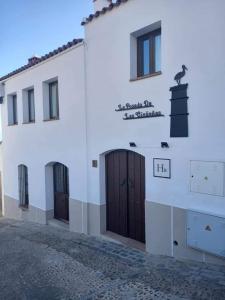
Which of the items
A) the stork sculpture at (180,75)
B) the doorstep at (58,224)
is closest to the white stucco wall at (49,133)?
the doorstep at (58,224)

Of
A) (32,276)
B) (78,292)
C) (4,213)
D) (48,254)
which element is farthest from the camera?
(4,213)

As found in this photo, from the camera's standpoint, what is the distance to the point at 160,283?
4684 mm

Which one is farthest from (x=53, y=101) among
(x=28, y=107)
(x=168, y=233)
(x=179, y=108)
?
(x=168, y=233)

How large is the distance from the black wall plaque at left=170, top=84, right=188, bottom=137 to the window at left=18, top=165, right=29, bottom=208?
321 inches

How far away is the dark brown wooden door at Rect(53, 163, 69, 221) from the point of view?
31.9ft

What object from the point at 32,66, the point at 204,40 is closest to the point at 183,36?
the point at 204,40

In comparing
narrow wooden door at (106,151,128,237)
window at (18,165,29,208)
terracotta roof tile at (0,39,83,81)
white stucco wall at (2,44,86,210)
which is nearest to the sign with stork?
narrow wooden door at (106,151,128,237)

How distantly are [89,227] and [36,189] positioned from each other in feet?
11.9

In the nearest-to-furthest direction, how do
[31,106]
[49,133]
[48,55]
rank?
[48,55] → [49,133] → [31,106]

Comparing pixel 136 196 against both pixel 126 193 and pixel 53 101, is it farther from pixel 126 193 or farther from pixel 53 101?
pixel 53 101

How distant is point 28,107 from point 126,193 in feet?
20.2

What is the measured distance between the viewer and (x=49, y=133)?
9648 mm

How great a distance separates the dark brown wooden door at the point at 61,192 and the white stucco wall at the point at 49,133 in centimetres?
39

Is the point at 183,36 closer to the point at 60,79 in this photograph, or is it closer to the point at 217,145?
the point at 217,145
